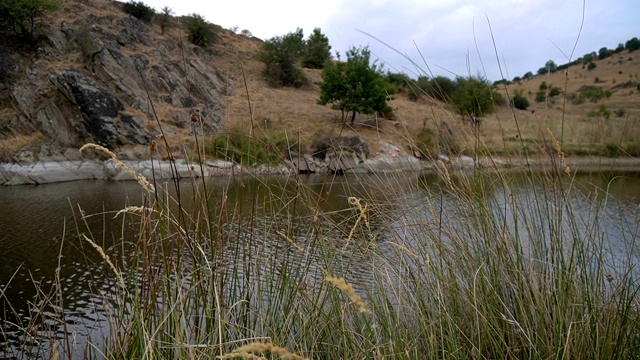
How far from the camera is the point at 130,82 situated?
25.5 metres

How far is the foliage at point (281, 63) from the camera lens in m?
35.7

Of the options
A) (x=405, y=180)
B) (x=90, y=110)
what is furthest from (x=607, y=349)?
(x=90, y=110)

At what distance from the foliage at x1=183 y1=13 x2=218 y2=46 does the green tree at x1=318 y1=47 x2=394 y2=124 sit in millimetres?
11862

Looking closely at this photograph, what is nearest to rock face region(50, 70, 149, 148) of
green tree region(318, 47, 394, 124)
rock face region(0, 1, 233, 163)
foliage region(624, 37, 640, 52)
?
rock face region(0, 1, 233, 163)

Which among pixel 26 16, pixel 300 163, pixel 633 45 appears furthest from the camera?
pixel 633 45

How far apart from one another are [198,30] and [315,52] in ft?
37.8

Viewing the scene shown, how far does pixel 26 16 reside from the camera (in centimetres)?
2550

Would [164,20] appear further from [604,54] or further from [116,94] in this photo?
[604,54]

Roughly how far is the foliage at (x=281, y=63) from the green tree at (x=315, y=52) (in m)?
5.04

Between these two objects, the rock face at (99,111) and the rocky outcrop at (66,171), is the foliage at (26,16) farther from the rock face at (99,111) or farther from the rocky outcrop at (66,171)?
the rocky outcrop at (66,171)

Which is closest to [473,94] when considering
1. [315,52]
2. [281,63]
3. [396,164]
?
[396,164]

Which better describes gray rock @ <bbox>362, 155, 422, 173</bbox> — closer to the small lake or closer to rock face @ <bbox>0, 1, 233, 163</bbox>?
the small lake

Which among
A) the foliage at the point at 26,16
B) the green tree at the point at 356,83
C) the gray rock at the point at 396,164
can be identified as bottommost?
the gray rock at the point at 396,164

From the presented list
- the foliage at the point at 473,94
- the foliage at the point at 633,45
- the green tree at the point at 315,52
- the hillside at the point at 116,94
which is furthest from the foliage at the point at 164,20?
the foliage at the point at 633,45
